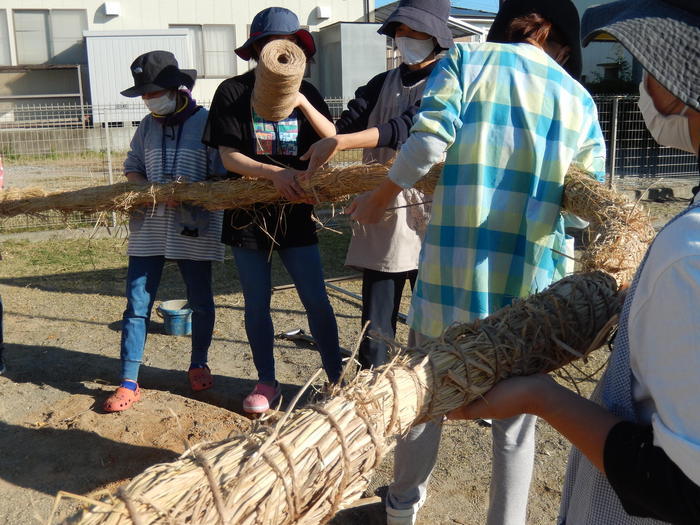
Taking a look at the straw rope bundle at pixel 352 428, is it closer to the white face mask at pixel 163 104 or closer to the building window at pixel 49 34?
the white face mask at pixel 163 104

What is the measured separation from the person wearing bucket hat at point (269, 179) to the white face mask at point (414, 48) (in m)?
0.45

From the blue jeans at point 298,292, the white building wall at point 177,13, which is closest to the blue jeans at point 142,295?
the blue jeans at point 298,292

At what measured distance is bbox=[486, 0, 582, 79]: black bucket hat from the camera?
2061 mm

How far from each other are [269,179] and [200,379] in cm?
150

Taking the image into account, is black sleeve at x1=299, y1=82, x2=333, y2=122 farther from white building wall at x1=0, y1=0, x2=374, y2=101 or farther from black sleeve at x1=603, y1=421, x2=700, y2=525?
white building wall at x1=0, y1=0, x2=374, y2=101

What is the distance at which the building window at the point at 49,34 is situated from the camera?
20688 mm

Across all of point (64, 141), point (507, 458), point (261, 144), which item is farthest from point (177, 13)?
point (507, 458)

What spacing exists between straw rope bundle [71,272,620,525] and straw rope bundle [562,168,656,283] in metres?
0.08

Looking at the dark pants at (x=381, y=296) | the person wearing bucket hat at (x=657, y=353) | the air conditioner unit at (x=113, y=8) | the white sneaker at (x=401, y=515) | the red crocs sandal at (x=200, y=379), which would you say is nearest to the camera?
the person wearing bucket hat at (x=657, y=353)

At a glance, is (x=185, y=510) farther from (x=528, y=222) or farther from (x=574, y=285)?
(x=528, y=222)

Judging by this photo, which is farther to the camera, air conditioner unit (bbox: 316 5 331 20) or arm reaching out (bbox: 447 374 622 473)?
air conditioner unit (bbox: 316 5 331 20)

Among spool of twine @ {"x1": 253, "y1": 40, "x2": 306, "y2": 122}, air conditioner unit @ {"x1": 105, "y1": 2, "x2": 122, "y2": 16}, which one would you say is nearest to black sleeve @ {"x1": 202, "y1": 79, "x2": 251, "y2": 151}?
spool of twine @ {"x1": 253, "y1": 40, "x2": 306, "y2": 122}

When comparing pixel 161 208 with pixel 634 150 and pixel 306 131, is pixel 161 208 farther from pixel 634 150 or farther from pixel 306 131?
pixel 634 150

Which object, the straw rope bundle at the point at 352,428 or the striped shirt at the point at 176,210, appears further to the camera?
the striped shirt at the point at 176,210
